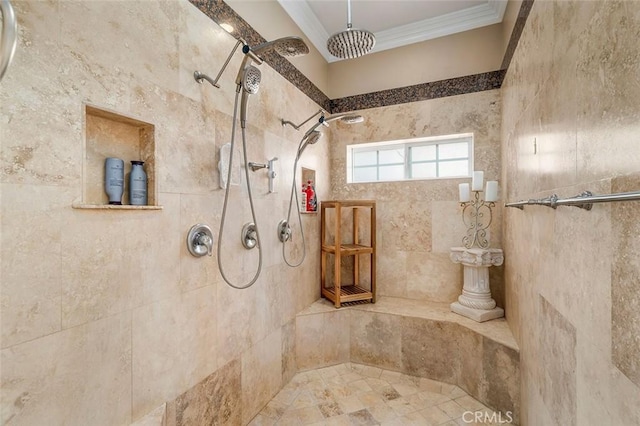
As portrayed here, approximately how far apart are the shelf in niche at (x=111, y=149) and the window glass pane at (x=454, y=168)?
7.16 ft

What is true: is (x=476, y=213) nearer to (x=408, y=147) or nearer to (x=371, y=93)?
(x=408, y=147)

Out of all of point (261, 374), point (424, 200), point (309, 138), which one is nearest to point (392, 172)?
point (424, 200)

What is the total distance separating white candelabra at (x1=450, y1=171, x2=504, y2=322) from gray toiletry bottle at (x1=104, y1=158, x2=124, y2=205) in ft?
6.75

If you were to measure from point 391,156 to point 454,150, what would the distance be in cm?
53

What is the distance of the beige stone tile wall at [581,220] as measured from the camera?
621mm

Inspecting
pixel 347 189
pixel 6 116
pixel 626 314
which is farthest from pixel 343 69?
pixel 626 314

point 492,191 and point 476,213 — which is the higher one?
point 492,191

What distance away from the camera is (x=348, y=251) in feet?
7.32

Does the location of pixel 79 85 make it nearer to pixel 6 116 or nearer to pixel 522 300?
pixel 6 116

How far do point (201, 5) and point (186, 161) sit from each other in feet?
2.42

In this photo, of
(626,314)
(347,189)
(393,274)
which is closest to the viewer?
(626,314)

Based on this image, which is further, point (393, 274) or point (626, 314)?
point (393, 274)

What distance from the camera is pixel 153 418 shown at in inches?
40.3

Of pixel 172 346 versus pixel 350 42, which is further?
pixel 350 42
